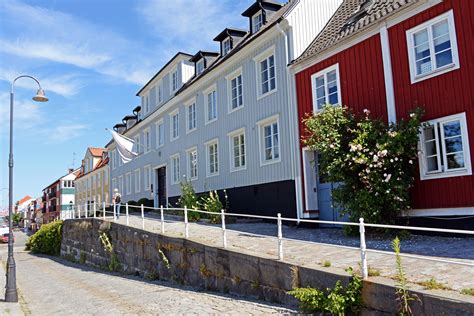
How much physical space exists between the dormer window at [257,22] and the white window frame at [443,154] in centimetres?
1027

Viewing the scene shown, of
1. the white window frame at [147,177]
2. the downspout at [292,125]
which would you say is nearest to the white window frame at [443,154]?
the downspout at [292,125]

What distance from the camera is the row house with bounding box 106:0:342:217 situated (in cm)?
1508

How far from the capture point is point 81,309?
1009 cm

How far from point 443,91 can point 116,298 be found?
9119 millimetres

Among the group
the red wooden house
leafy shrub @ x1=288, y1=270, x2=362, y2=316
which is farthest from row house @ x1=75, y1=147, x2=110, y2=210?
leafy shrub @ x1=288, y1=270, x2=362, y2=316

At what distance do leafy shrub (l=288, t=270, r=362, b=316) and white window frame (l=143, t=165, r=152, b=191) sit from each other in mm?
22292

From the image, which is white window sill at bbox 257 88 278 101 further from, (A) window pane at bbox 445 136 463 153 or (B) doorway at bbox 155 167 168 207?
(B) doorway at bbox 155 167 168 207

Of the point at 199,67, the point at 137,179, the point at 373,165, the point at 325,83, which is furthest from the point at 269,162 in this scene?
the point at 137,179

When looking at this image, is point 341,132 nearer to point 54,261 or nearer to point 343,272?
point 343,272

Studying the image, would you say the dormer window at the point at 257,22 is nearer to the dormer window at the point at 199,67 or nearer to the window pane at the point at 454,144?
the dormer window at the point at 199,67

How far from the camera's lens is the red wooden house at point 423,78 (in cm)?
976

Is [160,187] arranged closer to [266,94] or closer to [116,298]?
[266,94]

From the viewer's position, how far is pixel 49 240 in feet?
96.2

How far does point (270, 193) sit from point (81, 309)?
7.71 meters
